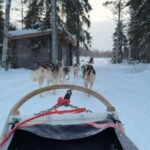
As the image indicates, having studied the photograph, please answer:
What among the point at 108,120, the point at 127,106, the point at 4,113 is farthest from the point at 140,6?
the point at 108,120

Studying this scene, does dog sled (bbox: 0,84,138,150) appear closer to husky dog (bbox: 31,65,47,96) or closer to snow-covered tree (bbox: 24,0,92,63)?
husky dog (bbox: 31,65,47,96)

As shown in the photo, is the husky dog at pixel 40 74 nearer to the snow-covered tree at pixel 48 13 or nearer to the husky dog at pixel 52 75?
the husky dog at pixel 52 75

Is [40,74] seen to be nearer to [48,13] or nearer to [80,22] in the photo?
[48,13]

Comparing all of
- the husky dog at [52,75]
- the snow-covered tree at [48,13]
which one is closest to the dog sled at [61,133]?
the husky dog at [52,75]

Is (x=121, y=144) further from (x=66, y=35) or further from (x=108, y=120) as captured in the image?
(x=66, y=35)

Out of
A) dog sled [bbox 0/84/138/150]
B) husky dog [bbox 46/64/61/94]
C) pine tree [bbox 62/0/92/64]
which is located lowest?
husky dog [bbox 46/64/61/94]

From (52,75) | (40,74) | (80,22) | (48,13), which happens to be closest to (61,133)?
(40,74)

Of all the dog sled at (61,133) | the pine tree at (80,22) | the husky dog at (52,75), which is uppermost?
the pine tree at (80,22)

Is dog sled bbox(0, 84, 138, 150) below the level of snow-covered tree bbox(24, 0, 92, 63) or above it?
below

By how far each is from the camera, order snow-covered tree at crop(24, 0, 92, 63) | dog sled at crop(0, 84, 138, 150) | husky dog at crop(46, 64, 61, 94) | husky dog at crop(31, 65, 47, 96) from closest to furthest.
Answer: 1. dog sled at crop(0, 84, 138, 150)
2. husky dog at crop(31, 65, 47, 96)
3. husky dog at crop(46, 64, 61, 94)
4. snow-covered tree at crop(24, 0, 92, 63)

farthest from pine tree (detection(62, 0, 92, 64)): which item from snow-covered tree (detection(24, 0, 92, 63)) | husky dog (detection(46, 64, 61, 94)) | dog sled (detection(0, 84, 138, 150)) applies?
dog sled (detection(0, 84, 138, 150))

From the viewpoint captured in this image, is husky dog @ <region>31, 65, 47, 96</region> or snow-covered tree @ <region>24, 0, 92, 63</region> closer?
husky dog @ <region>31, 65, 47, 96</region>

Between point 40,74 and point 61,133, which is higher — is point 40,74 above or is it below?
below

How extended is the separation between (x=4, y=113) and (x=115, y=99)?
4.05m
